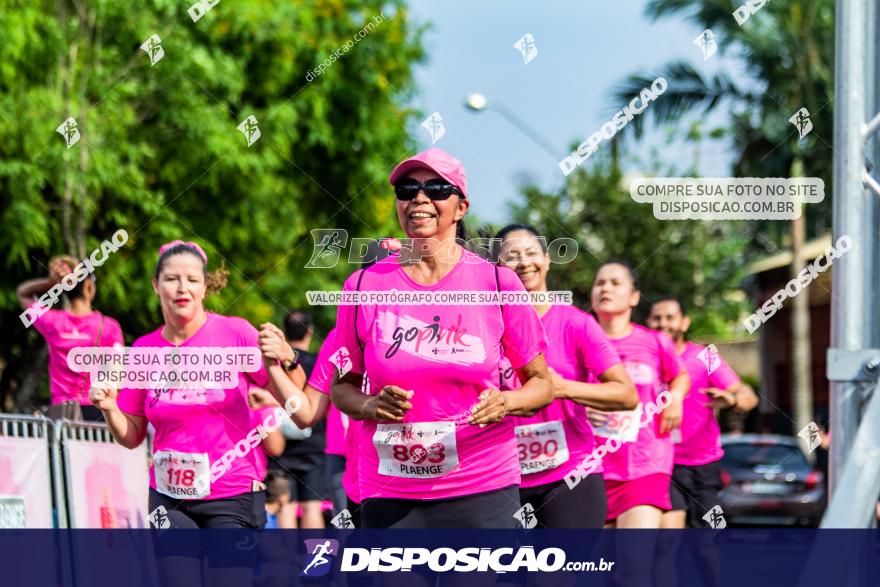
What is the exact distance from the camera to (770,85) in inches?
891

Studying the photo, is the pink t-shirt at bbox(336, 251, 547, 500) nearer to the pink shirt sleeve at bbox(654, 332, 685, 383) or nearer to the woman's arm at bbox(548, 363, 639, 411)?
the woman's arm at bbox(548, 363, 639, 411)

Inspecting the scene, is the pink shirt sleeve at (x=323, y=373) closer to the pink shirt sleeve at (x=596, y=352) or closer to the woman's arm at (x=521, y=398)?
the woman's arm at (x=521, y=398)

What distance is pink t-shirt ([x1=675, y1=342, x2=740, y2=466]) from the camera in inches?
360

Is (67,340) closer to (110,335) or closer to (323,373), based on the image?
(110,335)

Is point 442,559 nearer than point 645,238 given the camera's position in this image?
Yes

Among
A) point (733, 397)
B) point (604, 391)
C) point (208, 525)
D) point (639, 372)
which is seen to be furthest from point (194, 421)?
point (733, 397)

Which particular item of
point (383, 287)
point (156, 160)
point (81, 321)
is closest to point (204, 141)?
point (156, 160)

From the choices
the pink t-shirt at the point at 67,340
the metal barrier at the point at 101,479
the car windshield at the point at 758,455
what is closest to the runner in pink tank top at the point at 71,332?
the pink t-shirt at the point at 67,340

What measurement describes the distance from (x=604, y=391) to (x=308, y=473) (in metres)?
4.17

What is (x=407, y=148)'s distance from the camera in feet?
73.8

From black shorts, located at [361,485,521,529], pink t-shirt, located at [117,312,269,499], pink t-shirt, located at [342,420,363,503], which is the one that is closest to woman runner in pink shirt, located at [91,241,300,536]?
pink t-shirt, located at [117,312,269,499]

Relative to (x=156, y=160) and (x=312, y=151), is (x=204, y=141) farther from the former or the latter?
(x=312, y=151)

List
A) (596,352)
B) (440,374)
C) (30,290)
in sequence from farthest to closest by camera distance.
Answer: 1. (30,290)
2. (596,352)
3. (440,374)

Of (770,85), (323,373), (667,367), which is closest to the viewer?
(323,373)
